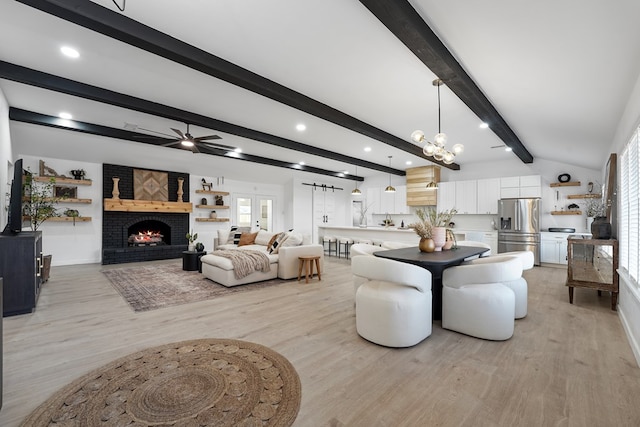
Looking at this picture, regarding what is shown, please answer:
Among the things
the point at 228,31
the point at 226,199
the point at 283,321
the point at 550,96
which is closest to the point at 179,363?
the point at 283,321

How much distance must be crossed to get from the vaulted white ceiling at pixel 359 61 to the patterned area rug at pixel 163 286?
2.92m

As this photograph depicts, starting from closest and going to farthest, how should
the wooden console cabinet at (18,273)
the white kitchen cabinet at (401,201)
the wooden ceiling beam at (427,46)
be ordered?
the wooden ceiling beam at (427,46)
the wooden console cabinet at (18,273)
the white kitchen cabinet at (401,201)

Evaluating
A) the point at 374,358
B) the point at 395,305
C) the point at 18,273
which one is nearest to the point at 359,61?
the point at 395,305

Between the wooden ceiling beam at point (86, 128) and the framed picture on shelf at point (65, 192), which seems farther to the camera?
the framed picture on shelf at point (65, 192)

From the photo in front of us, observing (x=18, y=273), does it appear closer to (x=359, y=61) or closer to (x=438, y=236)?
(x=359, y=61)

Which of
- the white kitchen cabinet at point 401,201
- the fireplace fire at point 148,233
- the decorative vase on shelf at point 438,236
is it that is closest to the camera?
the decorative vase on shelf at point 438,236

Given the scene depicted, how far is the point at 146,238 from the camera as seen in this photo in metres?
8.03

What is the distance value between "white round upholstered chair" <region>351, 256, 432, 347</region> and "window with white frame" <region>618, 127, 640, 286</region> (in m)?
1.96

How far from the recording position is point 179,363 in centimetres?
230

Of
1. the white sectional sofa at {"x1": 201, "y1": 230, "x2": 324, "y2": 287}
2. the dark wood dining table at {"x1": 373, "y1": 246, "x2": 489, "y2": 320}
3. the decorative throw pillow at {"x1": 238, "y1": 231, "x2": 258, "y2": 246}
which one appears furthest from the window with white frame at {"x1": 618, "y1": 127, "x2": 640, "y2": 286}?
the decorative throw pillow at {"x1": 238, "y1": 231, "x2": 258, "y2": 246}

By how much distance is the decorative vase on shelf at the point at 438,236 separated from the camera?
12.1 ft

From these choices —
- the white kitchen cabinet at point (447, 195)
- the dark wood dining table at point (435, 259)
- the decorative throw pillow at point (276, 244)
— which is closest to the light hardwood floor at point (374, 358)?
the dark wood dining table at point (435, 259)

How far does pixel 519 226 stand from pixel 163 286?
7.87 metres

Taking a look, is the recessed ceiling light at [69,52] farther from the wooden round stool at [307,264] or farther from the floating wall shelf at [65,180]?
the floating wall shelf at [65,180]
